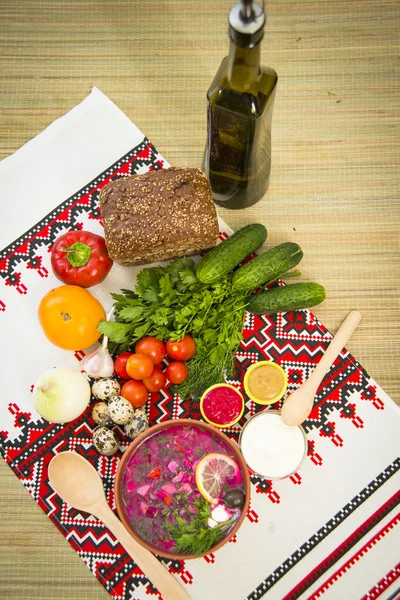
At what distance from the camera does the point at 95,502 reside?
143 cm

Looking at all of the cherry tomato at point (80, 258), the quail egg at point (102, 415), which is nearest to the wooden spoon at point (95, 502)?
the quail egg at point (102, 415)

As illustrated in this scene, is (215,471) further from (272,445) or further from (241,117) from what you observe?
(241,117)

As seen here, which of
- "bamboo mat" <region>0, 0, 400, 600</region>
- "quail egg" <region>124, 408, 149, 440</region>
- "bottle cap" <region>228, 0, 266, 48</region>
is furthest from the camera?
"bamboo mat" <region>0, 0, 400, 600</region>

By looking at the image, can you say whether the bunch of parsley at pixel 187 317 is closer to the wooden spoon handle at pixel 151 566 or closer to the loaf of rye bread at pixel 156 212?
the loaf of rye bread at pixel 156 212

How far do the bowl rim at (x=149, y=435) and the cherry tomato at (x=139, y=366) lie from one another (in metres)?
0.13

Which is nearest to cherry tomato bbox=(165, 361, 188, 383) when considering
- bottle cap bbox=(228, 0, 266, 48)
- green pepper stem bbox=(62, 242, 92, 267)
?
green pepper stem bbox=(62, 242, 92, 267)

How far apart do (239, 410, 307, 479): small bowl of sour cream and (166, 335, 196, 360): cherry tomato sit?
0.22 metres

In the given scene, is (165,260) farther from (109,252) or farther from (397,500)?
(397,500)

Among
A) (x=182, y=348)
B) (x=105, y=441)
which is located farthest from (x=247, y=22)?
(x=105, y=441)

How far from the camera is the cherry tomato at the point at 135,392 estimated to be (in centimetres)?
144

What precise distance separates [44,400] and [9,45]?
100 centimetres

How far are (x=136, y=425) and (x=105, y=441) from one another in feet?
0.27

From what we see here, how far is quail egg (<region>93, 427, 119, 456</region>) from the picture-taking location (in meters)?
1.43

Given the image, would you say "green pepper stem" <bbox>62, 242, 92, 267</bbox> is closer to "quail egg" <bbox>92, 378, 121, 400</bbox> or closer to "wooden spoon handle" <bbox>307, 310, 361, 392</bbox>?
"quail egg" <bbox>92, 378, 121, 400</bbox>
